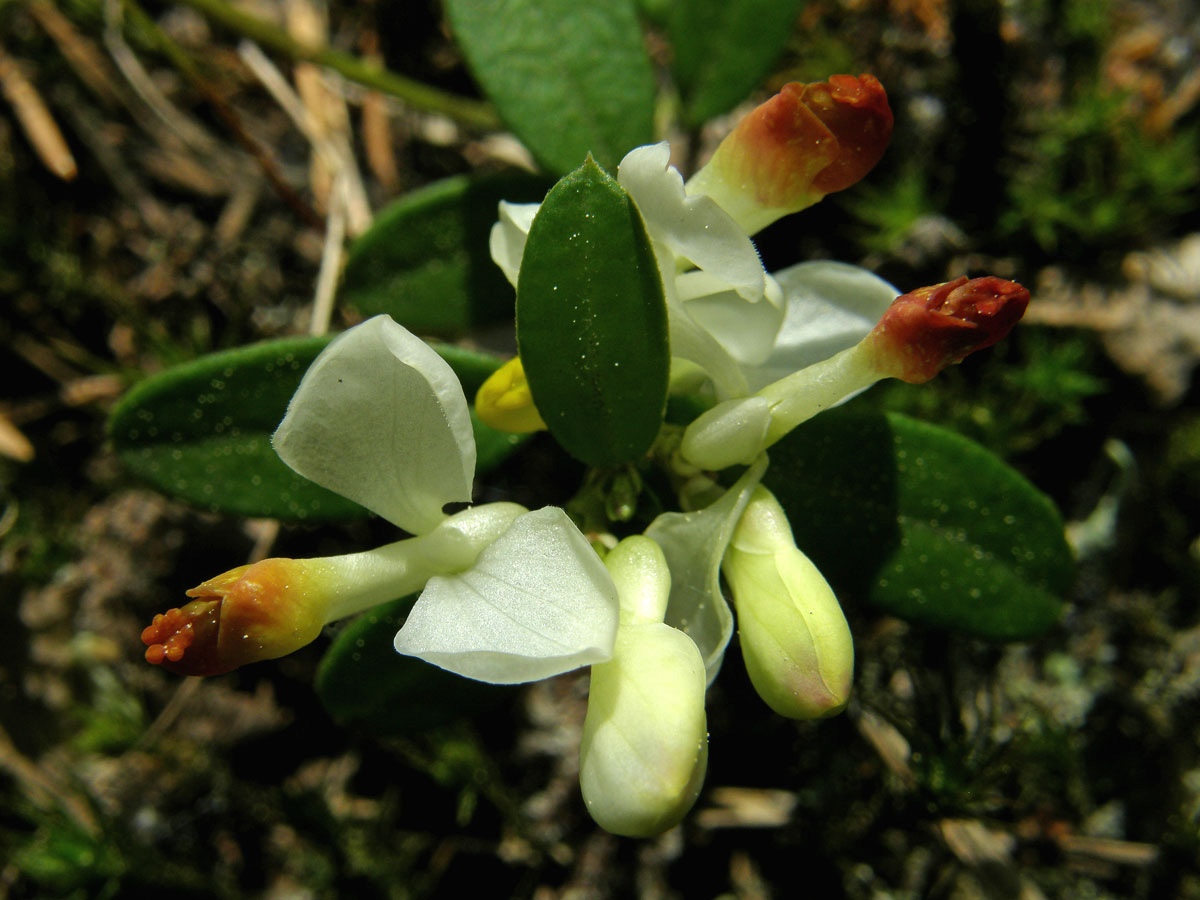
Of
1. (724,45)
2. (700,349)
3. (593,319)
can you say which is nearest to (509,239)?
(593,319)

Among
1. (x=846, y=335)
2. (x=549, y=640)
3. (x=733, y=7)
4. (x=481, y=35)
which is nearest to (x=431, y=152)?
(x=481, y=35)

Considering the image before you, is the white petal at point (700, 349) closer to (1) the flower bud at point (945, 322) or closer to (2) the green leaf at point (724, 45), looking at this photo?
(1) the flower bud at point (945, 322)

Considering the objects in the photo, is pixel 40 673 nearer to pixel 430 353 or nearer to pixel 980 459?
pixel 430 353

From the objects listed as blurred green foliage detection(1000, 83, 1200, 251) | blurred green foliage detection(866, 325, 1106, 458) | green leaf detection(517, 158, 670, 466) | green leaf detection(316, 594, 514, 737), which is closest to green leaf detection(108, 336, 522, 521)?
green leaf detection(316, 594, 514, 737)

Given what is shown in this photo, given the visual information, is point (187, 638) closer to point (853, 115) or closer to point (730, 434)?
point (730, 434)

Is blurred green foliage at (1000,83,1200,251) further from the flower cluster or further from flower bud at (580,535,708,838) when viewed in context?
flower bud at (580,535,708,838)
